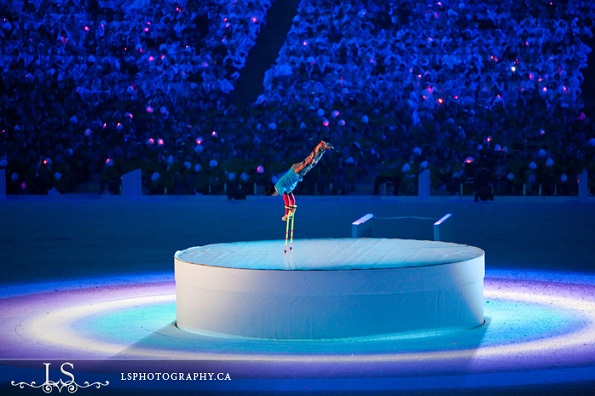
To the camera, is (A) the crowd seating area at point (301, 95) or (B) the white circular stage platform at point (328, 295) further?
(A) the crowd seating area at point (301, 95)

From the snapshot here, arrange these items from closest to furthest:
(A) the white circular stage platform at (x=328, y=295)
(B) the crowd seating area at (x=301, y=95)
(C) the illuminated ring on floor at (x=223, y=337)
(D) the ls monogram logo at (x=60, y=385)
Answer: (D) the ls monogram logo at (x=60, y=385), (C) the illuminated ring on floor at (x=223, y=337), (A) the white circular stage platform at (x=328, y=295), (B) the crowd seating area at (x=301, y=95)

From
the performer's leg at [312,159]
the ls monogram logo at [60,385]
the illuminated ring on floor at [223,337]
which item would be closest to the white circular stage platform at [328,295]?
the illuminated ring on floor at [223,337]

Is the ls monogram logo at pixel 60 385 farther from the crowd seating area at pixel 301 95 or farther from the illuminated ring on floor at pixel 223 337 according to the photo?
the crowd seating area at pixel 301 95

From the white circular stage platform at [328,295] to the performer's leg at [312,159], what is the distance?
0.86m

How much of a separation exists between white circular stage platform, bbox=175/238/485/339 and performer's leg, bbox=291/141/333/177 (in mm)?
862

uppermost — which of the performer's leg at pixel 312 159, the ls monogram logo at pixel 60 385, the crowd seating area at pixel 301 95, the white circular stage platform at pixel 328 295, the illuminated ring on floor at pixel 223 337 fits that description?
the crowd seating area at pixel 301 95

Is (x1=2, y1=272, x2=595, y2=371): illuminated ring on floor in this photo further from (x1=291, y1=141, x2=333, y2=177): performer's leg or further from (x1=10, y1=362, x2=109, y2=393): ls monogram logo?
(x1=291, y1=141, x2=333, y2=177): performer's leg

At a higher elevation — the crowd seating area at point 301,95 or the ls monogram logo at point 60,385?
the crowd seating area at point 301,95

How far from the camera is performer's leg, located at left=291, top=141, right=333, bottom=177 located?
9.42 metres

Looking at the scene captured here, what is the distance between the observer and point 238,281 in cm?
954

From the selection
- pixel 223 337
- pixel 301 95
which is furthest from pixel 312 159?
pixel 301 95

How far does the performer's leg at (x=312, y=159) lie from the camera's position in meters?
9.42

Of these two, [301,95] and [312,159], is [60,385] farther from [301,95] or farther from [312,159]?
[301,95]

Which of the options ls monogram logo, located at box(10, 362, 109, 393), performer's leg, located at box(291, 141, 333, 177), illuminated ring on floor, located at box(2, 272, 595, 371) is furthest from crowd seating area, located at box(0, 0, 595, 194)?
ls monogram logo, located at box(10, 362, 109, 393)
